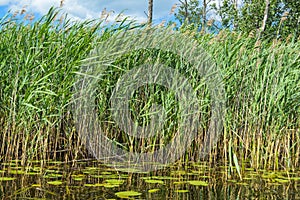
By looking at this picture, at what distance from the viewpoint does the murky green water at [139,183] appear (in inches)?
108

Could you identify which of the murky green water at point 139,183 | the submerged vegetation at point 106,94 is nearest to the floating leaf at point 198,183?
the murky green water at point 139,183

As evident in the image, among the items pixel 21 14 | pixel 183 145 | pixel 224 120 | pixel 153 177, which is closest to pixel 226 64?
pixel 224 120

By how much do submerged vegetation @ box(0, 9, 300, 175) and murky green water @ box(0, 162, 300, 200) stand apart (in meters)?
0.16

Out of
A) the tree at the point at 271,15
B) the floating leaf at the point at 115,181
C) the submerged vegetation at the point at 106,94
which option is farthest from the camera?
the tree at the point at 271,15

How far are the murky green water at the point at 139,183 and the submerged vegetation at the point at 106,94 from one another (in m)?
0.16

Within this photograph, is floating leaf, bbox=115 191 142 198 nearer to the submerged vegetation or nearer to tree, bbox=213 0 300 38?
the submerged vegetation

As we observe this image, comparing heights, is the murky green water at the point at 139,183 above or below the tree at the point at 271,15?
below

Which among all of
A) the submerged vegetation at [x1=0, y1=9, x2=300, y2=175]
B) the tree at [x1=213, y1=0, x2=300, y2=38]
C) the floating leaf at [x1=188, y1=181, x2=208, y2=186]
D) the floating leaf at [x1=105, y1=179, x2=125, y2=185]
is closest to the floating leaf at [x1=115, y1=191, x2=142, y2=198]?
the floating leaf at [x1=105, y1=179, x2=125, y2=185]

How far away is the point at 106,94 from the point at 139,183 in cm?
104

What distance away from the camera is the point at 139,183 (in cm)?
304

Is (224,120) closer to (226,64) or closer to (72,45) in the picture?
(226,64)

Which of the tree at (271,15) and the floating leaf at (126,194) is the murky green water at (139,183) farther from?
the tree at (271,15)

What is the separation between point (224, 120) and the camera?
11.9ft

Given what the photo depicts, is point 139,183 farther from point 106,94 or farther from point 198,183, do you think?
point 106,94
